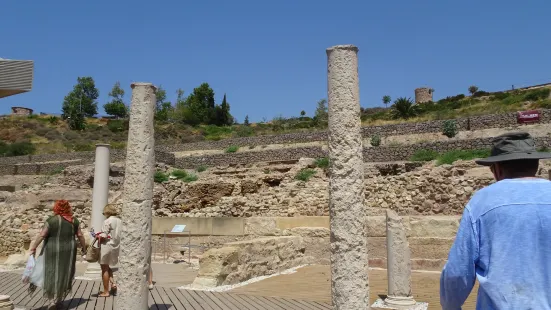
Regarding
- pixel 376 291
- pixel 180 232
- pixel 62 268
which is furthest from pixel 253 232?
pixel 62 268

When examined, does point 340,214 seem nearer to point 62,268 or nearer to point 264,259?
point 62,268

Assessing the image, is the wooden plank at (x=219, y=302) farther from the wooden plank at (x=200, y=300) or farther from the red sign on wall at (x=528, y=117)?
the red sign on wall at (x=528, y=117)

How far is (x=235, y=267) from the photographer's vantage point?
29.0 ft

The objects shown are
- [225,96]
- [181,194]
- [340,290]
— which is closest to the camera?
[340,290]

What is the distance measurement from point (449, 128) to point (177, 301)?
78.9 ft

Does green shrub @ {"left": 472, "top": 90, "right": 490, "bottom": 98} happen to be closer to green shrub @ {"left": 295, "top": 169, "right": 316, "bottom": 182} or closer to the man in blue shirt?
green shrub @ {"left": 295, "top": 169, "right": 316, "bottom": 182}

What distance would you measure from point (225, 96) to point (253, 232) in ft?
200

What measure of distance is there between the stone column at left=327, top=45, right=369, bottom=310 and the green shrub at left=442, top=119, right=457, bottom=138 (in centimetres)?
2453

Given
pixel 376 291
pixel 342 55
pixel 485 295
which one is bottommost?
pixel 376 291

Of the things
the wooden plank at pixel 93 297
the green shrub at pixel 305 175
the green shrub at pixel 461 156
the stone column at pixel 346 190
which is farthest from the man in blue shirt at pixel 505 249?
the green shrub at pixel 461 156

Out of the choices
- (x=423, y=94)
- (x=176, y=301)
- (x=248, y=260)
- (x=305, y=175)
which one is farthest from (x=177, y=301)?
(x=423, y=94)

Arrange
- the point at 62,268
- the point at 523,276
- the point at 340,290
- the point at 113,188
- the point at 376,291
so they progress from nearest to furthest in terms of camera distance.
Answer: the point at 523,276
the point at 340,290
the point at 62,268
the point at 376,291
the point at 113,188

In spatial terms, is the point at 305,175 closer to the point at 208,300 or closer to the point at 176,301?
the point at 208,300

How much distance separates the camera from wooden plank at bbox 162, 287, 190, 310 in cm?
654
